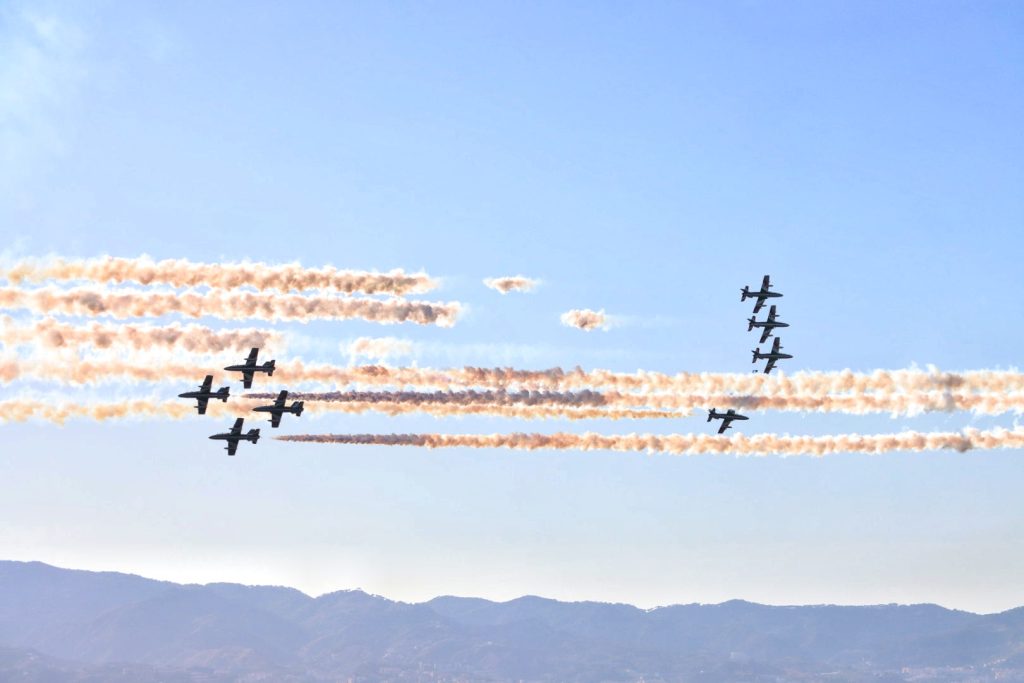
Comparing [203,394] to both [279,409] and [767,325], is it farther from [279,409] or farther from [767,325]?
[767,325]

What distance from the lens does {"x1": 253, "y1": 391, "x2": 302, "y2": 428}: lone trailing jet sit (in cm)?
14950

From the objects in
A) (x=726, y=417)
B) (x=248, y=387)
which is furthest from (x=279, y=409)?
(x=726, y=417)

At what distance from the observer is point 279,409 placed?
150 m

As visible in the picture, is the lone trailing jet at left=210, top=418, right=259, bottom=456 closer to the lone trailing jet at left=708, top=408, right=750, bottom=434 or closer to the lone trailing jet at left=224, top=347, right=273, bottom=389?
the lone trailing jet at left=224, top=347, right=273, bottom=389

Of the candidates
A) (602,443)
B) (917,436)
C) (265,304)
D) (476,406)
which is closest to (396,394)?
(476,406)

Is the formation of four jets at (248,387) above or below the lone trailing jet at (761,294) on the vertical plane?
below

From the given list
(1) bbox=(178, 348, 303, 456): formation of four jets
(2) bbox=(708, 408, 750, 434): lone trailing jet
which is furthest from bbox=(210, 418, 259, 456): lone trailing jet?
(2) bbox=(708, 408, 750, 434): lone trailing jet

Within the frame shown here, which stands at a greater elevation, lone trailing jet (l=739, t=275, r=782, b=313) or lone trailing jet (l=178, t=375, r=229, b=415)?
lone trailing jet (l=739, t=275, r=782, b=313)

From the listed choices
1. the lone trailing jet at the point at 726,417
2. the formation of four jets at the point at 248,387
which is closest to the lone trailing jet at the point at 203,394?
the formation of four jets at the point at 248,387

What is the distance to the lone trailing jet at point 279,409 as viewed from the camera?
490ft

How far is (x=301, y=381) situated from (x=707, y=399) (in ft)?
147

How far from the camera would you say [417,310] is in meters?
132

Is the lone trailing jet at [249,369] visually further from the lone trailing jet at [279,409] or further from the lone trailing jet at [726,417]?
the lone trailing jet at [726,417]

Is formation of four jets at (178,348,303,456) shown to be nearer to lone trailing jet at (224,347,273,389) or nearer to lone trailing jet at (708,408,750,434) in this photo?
lone trailing jet at (224,347,273,389)
